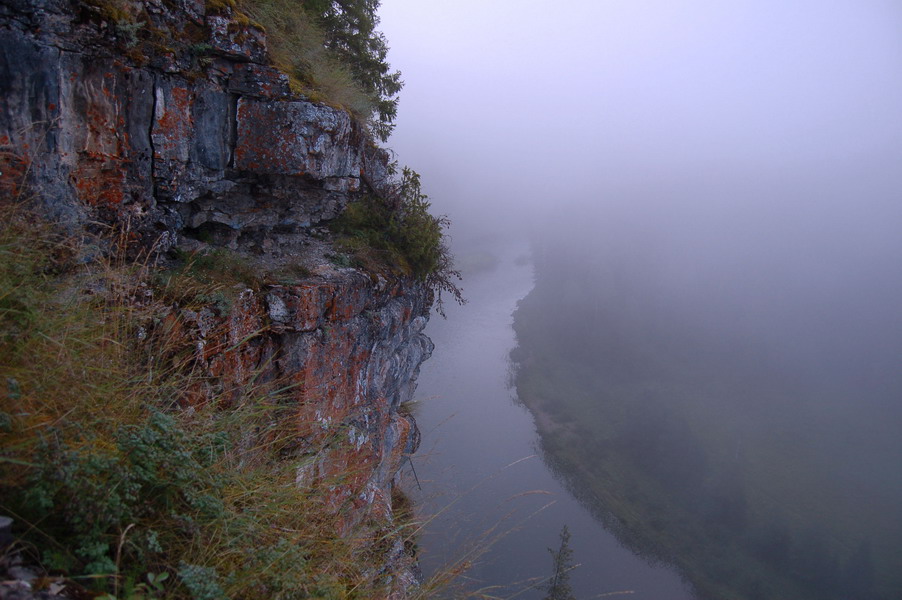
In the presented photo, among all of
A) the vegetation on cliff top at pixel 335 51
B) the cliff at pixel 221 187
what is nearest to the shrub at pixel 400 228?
the cliff at pixel 221 187

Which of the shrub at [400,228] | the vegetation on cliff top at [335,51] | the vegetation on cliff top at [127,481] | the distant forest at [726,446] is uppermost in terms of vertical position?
the vegetation on cliff top at [335,51]

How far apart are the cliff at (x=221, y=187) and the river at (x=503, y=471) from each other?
6169 millimetres

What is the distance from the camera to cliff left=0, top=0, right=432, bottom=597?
11.6 feet

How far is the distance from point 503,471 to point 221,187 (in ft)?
45.6

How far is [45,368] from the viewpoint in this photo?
2.13 meters

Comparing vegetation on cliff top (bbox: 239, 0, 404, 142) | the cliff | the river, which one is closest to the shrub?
the cliff

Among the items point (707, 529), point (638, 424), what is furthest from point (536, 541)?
point (638, 424)

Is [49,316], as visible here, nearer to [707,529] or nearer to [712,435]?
[707,529]

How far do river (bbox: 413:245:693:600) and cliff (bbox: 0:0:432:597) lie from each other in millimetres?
6169

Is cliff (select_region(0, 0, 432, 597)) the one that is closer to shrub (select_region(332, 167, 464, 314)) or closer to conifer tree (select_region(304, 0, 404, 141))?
shrub (select_region(332, 167, 464, 314))

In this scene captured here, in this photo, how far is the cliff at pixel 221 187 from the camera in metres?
3.55

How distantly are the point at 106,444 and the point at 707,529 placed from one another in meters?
27.9

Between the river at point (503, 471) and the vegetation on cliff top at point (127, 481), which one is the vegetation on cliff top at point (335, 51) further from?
the river at point (503, 471)

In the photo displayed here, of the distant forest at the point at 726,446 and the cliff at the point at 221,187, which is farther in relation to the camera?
the distant forest at the point at 726,446
